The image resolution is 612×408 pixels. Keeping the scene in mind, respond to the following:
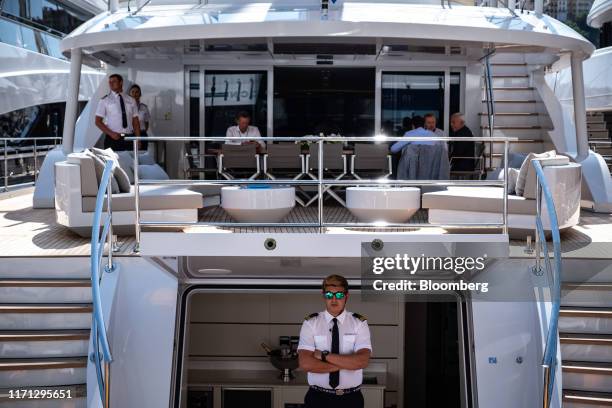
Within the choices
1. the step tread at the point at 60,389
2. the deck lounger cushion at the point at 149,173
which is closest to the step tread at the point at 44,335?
the step tread at the point at 60,389

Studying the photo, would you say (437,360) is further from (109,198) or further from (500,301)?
(109,198)

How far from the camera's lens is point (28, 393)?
191 inches

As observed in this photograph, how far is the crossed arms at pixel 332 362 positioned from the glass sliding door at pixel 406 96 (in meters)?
5.05

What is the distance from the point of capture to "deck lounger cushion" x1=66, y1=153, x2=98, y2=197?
5.96 meters

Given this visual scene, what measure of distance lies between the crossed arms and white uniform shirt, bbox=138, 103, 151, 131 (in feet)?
15.9

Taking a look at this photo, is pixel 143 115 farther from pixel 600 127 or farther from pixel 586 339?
pixel 600 127

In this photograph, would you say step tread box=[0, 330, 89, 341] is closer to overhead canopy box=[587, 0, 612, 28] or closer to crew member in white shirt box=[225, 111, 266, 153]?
crew member in white shirt box=[225, 111, 266, 153]

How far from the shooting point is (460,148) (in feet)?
28.3

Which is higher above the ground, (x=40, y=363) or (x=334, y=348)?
(x=334, y=348)

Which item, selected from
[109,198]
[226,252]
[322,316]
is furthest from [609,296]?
[109,198]

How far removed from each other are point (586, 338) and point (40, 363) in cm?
333

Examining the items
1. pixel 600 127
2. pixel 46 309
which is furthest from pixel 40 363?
pixel 600 127

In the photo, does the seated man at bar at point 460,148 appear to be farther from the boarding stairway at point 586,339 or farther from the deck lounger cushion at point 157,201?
the deck lounger cushion at point 157,201

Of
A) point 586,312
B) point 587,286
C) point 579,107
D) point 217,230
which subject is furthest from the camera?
point 579,107
